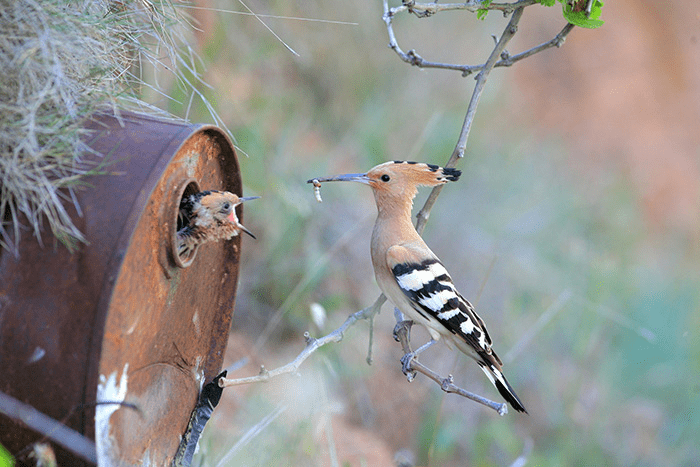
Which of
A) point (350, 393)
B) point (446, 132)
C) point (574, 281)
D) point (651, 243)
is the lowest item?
point (651, 243)

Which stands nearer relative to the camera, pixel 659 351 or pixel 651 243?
pixel 659 351

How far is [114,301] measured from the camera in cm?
Answer: 164

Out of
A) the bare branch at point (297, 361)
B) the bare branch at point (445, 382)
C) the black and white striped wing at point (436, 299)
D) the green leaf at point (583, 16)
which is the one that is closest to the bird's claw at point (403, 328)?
the bare branch at point (445, 382)

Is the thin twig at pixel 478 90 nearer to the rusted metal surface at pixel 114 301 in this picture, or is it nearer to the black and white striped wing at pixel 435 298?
the black and white striped wing at pixel 435 298

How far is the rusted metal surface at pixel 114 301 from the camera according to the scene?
5.32 ft

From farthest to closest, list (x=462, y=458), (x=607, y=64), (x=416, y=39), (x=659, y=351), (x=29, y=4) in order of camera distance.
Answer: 1. (x=607, y=64)
2. (x=416, y=39)
3. (x=659, y=351)
4. (x=462, y=458)
5. (x=29, y=4)

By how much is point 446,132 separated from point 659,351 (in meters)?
2.76

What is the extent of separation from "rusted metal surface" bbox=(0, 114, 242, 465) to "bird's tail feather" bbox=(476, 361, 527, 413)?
128cm

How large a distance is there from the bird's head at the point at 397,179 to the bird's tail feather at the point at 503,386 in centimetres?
78

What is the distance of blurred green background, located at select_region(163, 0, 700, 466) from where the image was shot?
→ 4496 millimetres

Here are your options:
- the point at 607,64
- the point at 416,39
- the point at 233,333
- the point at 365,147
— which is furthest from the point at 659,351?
the point at 607,64

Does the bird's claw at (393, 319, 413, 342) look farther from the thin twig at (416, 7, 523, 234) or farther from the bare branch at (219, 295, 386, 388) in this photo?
the thin twig at (416, 7, 523, 234)

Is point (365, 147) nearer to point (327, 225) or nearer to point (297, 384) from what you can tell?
point (327, 225)

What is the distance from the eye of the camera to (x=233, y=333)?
4.64 m
